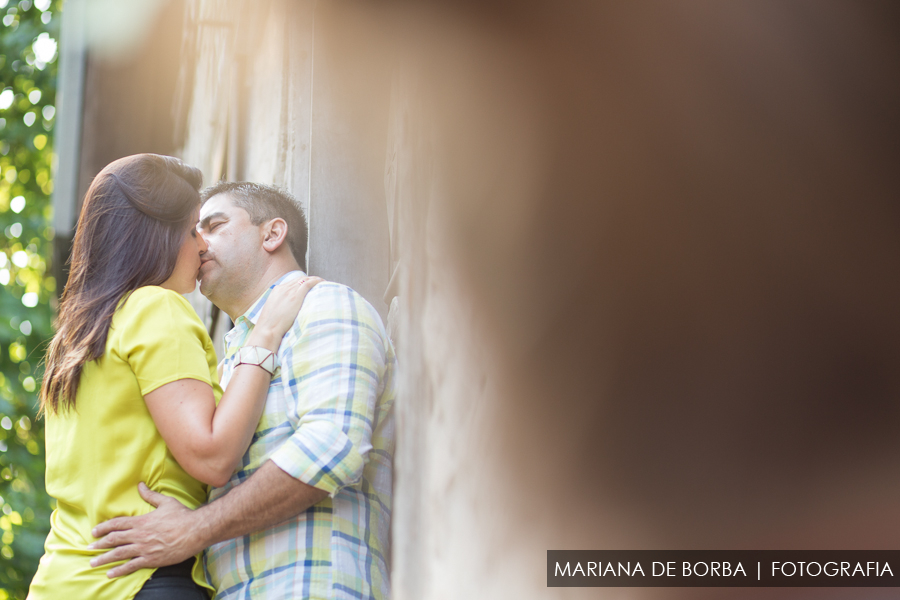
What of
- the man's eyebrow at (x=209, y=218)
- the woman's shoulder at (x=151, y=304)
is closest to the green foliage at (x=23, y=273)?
the man's eyebrow at (x=209, y=218)

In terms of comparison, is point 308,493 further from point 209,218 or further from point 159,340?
point 209,218

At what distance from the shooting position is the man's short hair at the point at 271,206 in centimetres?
194

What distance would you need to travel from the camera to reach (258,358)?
4.94 ft

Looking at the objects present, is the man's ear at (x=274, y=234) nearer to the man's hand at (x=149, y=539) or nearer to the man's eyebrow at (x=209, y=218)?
the man's eyebrow at (x=209, y=218)

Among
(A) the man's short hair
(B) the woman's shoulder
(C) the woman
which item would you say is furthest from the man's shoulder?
(A) the man's short hair

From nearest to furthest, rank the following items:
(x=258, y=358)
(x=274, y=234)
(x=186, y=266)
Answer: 1. (x=258, y=358)
2. (x=186, y=266)
3. (x=274, y=234)

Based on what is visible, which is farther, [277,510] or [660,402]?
[277,510]

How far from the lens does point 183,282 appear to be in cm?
162

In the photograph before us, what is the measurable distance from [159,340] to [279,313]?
274mm

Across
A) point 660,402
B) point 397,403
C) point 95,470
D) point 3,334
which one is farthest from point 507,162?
point 3,334

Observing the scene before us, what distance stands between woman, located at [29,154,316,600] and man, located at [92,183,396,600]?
45 millimetres

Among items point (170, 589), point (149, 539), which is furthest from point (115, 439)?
point (170, 589)

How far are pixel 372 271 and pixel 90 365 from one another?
765 millimetres

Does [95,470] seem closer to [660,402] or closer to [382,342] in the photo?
[382,342]
